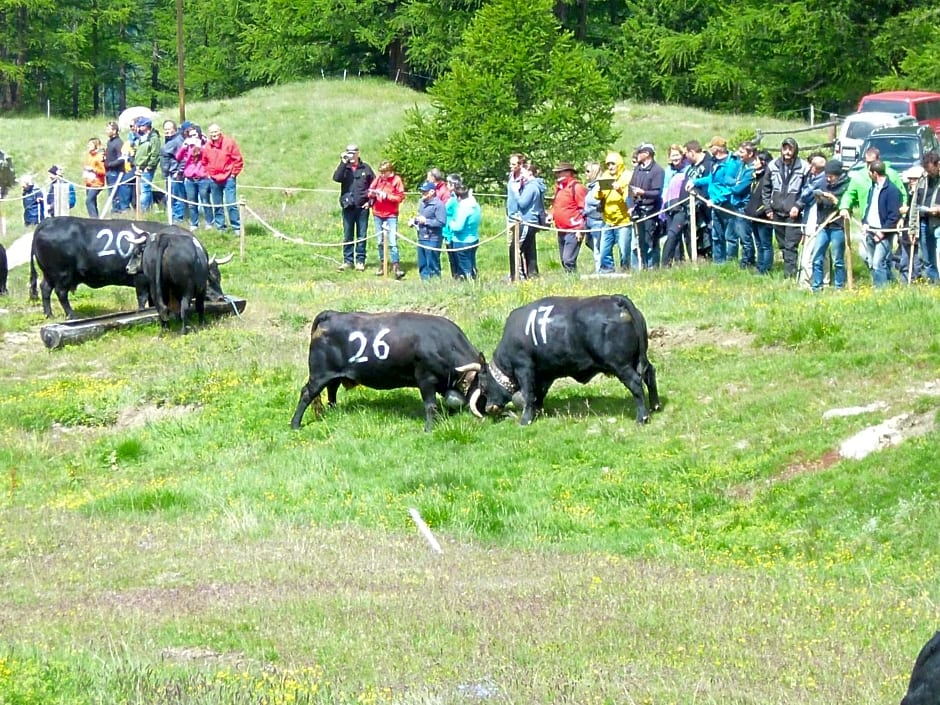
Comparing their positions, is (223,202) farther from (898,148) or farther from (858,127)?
(858,127)

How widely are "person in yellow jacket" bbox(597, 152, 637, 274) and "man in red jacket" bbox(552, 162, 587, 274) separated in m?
0.80

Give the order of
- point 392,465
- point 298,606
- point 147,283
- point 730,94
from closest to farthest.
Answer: point 298,606 → point 392,465 → point 147,283 → point 730,94

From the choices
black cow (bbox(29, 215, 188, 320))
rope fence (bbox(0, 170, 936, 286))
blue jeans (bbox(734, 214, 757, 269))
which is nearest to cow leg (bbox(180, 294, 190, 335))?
black cow (bbox(29, 215, 188, 320))

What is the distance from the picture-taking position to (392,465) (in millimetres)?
16125

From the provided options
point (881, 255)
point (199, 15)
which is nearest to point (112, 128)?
point (881, 255)

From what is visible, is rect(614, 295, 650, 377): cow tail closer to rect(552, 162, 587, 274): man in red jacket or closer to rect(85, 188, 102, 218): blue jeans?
rect(552, 162, 587, 274): man in red jacket

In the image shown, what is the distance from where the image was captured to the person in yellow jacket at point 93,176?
32844 mm

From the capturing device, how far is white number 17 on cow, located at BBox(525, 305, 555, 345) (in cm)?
1666

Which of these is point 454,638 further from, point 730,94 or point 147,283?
point 730,94

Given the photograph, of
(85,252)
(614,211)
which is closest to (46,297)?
(85,252)

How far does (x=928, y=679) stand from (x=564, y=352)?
1129 cm

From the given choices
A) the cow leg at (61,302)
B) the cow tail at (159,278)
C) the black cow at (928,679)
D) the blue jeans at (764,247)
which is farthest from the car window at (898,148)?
the black cow at (928,679)

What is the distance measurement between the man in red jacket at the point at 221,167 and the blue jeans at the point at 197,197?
0.13 metres

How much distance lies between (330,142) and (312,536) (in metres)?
34.8
